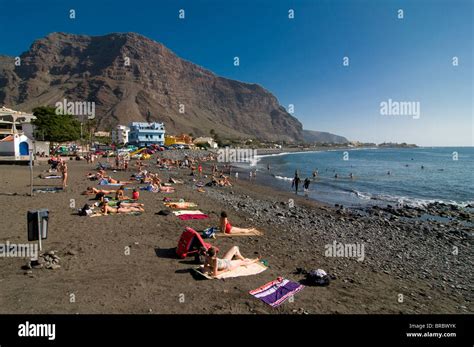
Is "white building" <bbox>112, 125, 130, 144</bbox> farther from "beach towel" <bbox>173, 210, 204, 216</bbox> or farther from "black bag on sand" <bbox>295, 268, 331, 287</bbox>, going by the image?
"black bag on sand" <bbox>295, 268, 331, 287</bbox>

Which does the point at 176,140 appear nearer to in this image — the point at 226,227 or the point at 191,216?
the point at 191,216

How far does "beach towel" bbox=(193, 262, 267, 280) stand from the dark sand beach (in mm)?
193

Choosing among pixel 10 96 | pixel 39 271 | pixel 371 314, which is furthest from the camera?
pixel 10 96

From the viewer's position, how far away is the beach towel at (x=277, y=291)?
232 inches

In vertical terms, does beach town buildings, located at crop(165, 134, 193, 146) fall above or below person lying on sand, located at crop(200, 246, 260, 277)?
above

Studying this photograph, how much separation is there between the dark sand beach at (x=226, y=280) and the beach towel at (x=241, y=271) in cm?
19

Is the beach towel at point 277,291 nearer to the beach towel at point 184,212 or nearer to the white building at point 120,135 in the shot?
the beach towel at point 184,212

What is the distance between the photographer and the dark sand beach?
18.5 feet

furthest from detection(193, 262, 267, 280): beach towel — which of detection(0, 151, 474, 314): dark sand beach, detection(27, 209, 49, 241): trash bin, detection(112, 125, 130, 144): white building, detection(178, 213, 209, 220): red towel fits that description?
detection(112, 125, 130, 144): white building

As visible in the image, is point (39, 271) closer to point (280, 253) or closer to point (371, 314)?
point (280, 253)

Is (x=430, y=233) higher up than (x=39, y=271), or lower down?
lower down
